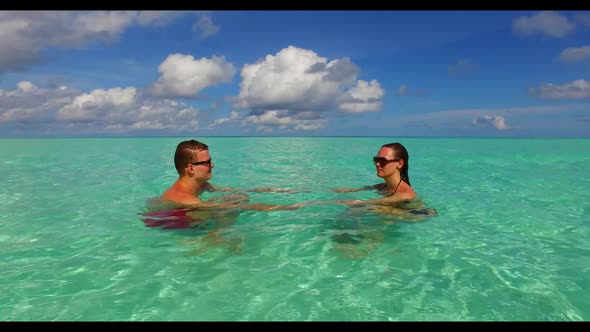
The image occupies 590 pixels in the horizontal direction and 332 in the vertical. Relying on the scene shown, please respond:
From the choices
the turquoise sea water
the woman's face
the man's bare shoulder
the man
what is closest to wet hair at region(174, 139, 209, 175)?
the man

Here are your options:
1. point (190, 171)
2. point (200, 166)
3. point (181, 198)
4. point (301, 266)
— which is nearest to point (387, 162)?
point (301, 266)

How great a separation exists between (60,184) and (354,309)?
39.9ft

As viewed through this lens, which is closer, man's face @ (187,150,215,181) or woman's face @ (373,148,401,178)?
man's face @ (187,150,215,181)

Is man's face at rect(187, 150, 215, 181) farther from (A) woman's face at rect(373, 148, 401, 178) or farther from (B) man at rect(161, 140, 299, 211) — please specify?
(A) woman's face at rect(373, 148, 401, 178)

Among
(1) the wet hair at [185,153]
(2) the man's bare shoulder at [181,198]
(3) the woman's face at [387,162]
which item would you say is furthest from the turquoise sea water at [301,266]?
(1) the wet hair at [185,153]

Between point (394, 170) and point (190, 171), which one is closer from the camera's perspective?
point (190, 171)

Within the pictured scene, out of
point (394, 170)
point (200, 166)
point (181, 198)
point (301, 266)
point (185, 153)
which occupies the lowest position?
point (301, 266)

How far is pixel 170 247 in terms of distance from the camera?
16.7 feet

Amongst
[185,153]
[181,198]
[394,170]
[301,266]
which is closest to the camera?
[301,266]

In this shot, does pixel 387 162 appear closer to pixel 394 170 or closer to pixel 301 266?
pixel 394 170

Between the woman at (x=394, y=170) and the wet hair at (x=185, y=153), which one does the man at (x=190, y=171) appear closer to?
the wet hair at (x=185, y=153)

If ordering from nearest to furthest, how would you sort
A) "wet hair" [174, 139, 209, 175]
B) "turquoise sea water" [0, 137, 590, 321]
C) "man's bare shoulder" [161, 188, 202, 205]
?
1. "turquoise sea water" [0, 137, 590, 321]
2. "wet hair" [174, 139, 209, 175]
3. "man's bare shoulder" [161, 188, 202, 205]
